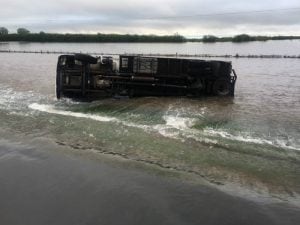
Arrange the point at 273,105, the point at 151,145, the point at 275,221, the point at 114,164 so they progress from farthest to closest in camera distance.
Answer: the point at 273,105 → the point at 151,145 → the point at 114,164 → the point at 275,221

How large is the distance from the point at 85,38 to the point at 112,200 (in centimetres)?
17929

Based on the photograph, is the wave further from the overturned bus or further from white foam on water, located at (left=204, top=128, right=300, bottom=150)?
the overturned bus

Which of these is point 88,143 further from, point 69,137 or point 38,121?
point 38,121

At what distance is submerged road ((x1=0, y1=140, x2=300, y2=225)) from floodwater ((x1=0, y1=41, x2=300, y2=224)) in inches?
39.6

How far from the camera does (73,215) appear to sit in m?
9.12

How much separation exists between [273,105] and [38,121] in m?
14.1

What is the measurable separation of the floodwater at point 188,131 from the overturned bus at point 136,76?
87 centimetres

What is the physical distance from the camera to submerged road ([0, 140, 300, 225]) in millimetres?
9031

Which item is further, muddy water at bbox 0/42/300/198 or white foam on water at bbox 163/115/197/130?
white foam on water at bbox 163/115/197/130

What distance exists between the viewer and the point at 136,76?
26078mm

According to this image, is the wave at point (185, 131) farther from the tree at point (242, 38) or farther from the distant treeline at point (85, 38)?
the distant treeline at point (85, 38)

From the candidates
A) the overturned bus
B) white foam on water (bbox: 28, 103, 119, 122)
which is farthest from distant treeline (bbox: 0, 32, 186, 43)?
white foam on water (bbox: 28, 103, 119, 122)

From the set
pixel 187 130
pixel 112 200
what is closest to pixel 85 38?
pixel 187 130

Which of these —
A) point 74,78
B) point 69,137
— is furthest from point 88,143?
point 74,78
